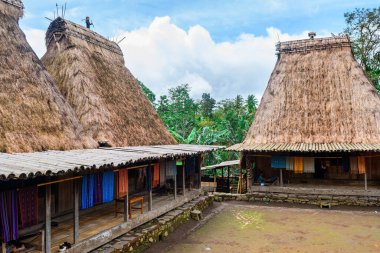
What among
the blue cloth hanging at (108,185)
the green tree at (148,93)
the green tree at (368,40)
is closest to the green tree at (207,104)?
the green tree at (148,93)

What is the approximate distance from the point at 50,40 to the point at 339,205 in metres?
17.7

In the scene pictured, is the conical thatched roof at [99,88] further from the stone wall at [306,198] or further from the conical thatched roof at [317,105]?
the conical thatched roof at [317,105]

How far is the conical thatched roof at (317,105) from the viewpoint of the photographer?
58.0 feet

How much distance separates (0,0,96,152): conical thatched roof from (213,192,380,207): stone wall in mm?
9421

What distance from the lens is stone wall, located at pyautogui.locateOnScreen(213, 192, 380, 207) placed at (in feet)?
54.8

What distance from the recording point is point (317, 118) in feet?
61.9

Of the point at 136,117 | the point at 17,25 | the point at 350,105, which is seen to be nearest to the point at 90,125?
the point at 136,117

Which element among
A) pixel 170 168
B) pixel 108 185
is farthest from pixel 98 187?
pixel 170 168

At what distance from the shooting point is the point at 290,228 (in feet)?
42.6

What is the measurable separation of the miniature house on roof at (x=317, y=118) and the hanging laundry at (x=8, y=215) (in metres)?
12.4

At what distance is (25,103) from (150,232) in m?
6.18

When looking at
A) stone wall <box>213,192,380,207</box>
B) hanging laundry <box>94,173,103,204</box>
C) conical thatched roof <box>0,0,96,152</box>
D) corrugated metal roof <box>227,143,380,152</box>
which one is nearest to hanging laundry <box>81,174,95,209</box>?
hanging laundry <box>94,173,103,204</box>

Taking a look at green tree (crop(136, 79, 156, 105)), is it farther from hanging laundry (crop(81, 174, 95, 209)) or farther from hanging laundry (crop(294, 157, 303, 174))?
hanging laundry (crop(81, 174, 95, 209))

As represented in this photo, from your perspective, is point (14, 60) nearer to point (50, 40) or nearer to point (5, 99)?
point (5, 99)
